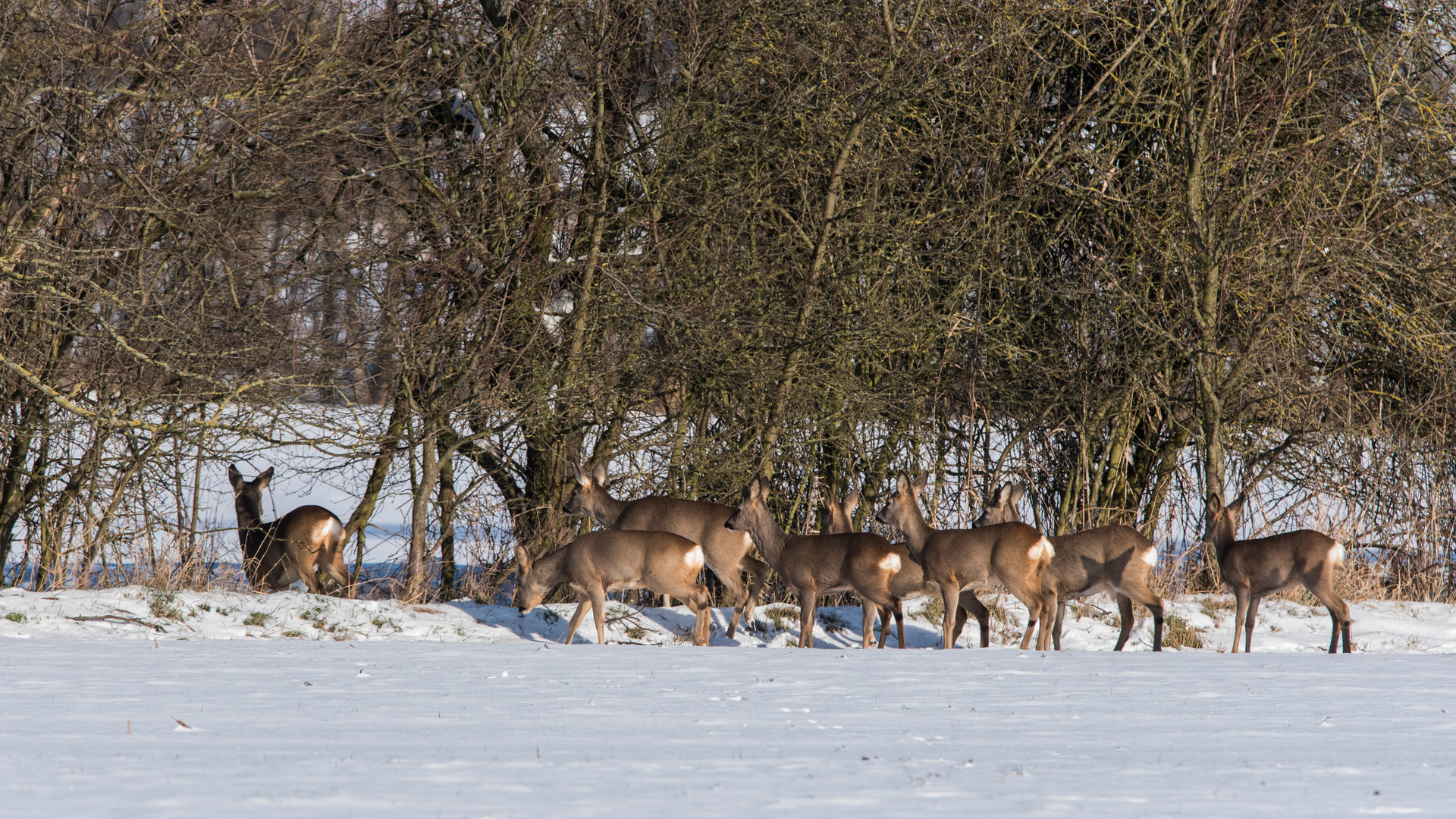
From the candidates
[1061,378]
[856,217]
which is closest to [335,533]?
[856,217]

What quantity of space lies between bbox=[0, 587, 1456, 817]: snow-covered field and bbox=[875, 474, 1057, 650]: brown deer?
4.36 feet

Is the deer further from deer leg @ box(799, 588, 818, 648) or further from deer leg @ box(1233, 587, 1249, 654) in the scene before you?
deer leg @ box(799, 588, 818, 648)

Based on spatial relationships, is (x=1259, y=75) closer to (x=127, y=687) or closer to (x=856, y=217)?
(x=856, y=217)

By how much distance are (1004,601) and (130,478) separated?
7.67m

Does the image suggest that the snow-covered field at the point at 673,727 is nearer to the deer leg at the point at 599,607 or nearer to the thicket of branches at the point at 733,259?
the deer leg at the point at 599,607

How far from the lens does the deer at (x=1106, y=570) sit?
11102 mm

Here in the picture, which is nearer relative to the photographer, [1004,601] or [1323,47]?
[1004,601]

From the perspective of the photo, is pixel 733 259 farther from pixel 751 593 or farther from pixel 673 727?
pixel 673 727

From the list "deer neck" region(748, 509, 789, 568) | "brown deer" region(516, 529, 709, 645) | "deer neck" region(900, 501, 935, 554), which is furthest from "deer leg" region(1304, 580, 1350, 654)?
"brown deer" region(516, 529, 709, 645)

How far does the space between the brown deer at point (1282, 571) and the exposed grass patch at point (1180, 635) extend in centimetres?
A: 45

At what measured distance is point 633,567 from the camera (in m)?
10.9

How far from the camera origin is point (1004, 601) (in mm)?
12688

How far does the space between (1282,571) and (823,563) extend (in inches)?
145

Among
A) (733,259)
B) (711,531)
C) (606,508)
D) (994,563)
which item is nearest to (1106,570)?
(994,563)
